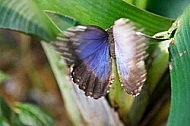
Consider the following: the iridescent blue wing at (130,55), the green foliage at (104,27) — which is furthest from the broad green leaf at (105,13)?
the iridescent blue wing at (130,55)

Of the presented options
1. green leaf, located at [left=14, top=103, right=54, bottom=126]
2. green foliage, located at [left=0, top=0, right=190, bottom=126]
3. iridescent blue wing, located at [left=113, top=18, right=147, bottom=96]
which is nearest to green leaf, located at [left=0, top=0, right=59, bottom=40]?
green foliage, located at [left=0, top=0, right=190, bottom=126]

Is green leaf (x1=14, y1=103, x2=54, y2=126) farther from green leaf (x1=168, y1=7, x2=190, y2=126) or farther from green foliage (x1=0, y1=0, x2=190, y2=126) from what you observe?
green leaf (x1=168, y1=7, x2=190, y2=126)

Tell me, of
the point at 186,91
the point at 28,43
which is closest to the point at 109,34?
the point at 186,91

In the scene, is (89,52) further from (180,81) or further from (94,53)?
(180,81)

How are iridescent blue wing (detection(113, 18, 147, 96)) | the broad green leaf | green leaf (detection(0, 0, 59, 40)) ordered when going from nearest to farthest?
1. iridescent blue wing (detection(113, 18, 147, 96))
2. the broad green leaf
3. green leaf (detection(0, 0, 59, 40))

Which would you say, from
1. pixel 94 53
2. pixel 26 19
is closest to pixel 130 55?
pixel 94 53
